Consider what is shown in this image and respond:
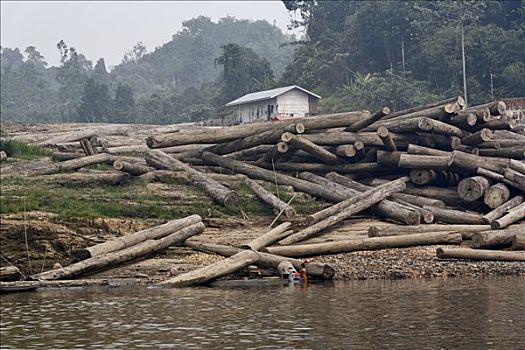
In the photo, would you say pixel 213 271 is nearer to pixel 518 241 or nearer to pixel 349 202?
pixel 349 202

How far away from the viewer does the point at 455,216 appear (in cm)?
2688

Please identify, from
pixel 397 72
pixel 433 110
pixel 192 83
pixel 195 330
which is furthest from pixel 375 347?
pixel 192 83

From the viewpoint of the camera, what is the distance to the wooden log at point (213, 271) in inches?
867

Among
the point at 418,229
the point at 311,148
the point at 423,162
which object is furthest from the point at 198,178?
the point at 418,229

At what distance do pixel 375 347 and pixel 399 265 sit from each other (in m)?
9.35

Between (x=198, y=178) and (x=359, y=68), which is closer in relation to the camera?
(x=198, y=178)

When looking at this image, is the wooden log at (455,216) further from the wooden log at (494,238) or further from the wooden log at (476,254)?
the wooden log at (476,254)

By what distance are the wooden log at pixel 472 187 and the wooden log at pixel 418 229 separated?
2.33m

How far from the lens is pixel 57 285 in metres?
21.9

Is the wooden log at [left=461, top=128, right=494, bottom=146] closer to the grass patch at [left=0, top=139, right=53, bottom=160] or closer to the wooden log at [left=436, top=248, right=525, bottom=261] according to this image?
the wooden log at [left=436, top=248, right=525, bottom=261]

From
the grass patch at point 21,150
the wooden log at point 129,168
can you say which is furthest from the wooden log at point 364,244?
the grass patch at point 21,150

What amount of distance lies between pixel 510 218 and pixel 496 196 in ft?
6.11

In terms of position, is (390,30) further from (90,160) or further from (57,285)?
(57,285)

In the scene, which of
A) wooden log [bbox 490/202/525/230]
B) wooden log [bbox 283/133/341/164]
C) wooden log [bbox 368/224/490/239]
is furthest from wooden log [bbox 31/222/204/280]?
wooden log [bbox 490/202/525/230]
